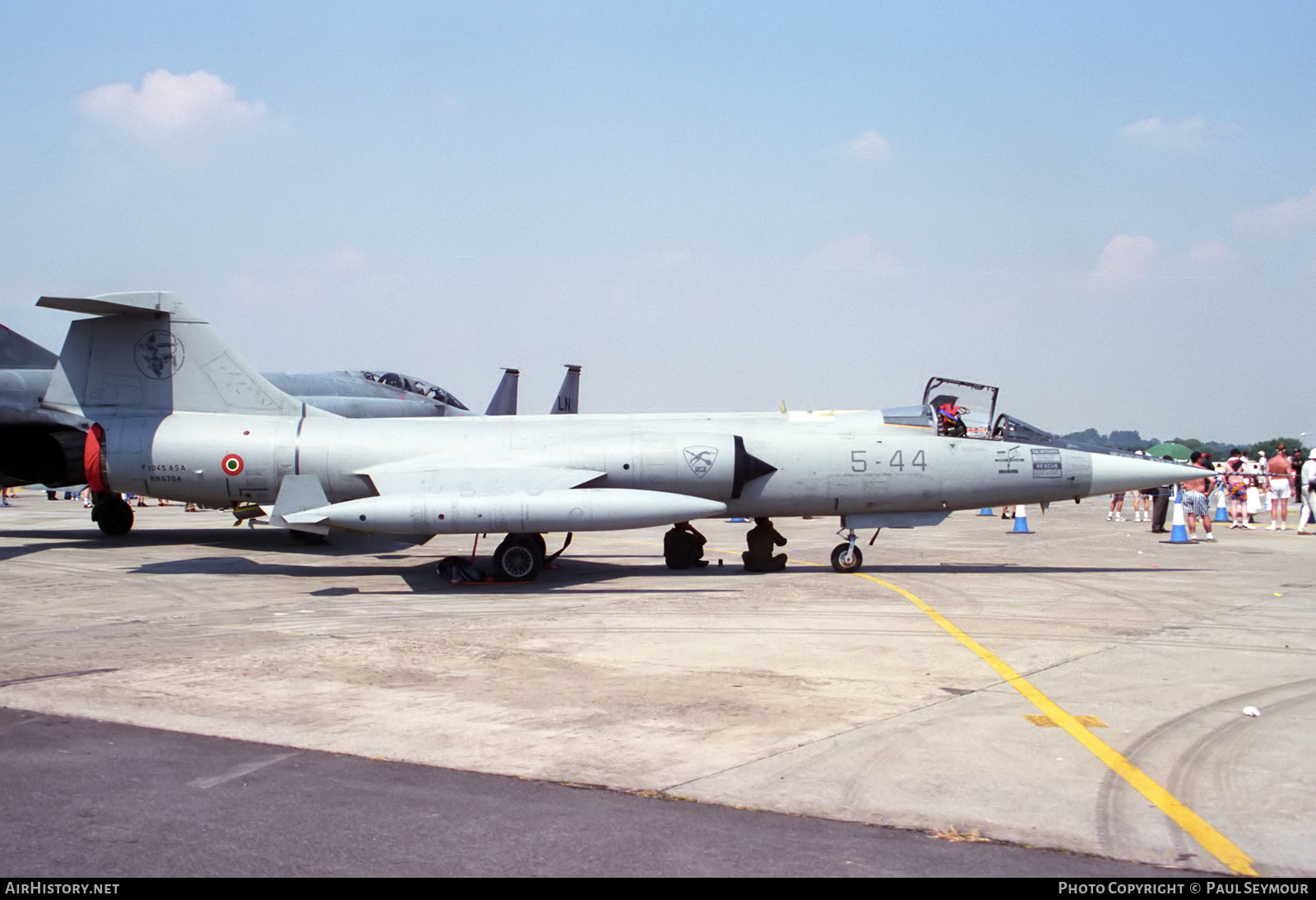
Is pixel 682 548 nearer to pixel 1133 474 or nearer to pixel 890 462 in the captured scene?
pixel 890 462

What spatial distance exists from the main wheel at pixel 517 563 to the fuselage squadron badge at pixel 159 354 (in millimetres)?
6367

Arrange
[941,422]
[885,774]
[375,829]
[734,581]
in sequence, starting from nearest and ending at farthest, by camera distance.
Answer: [375,829] → [885,774] → [734,581] → [941,422]

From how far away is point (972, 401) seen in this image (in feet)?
51.2

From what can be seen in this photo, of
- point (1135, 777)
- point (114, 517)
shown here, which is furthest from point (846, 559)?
point (114, 517)

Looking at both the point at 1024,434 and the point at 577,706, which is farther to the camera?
the point at 1024,434

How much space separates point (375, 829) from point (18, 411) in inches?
712

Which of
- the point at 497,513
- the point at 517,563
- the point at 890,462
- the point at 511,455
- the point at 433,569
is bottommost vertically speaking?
the point at 433,569

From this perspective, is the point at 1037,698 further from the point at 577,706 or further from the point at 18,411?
the point at 18,411

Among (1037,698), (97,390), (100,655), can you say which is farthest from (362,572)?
(1037,698)

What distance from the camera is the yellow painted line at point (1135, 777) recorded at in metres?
4.38

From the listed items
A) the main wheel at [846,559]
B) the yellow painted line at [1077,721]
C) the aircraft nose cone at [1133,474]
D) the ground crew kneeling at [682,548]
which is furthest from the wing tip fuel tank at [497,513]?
the yellow painted line at [1077,721]

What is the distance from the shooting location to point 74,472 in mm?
19391

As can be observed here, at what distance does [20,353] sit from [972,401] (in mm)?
19975

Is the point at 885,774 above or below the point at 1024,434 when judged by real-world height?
below
